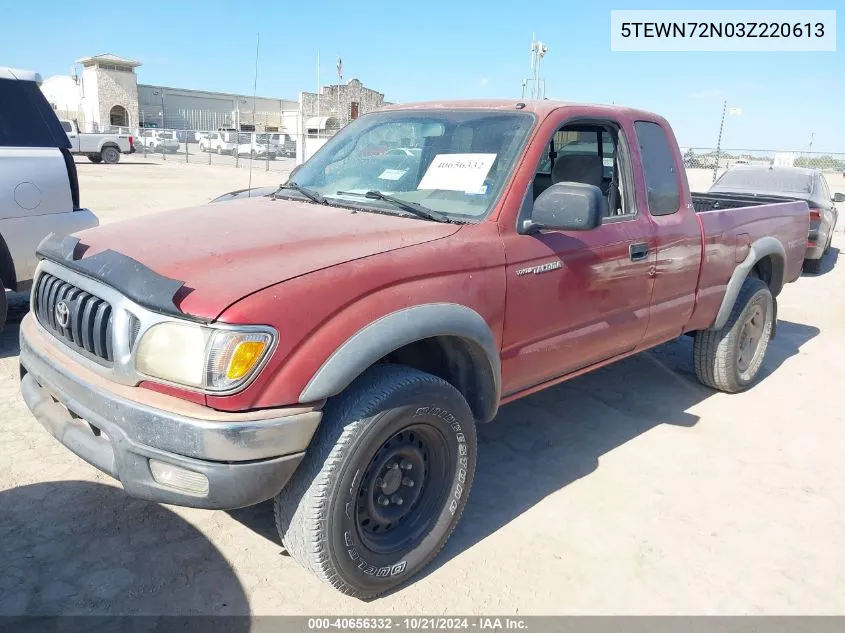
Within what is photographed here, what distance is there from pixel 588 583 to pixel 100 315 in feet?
7.36

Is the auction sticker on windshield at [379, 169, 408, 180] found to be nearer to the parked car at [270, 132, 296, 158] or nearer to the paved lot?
the paved lot

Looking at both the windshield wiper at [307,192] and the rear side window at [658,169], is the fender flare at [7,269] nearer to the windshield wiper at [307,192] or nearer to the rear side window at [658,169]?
the windshield wiper at [307,192]

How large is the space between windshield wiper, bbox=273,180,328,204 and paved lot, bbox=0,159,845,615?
62.1 inches

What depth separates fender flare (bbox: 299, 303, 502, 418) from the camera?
2.32 m

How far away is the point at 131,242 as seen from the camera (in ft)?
9.15

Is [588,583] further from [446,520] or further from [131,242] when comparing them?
[131,242]

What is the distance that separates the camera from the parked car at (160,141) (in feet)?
131

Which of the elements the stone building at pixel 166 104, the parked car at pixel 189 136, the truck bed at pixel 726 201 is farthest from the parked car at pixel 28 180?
the stone building at pixel 166 104

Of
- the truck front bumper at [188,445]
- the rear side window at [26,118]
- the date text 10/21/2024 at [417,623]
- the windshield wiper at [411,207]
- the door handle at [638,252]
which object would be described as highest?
the rear side window at [26,118]

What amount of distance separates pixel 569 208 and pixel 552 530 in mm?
1539

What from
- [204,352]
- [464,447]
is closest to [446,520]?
[464,447]

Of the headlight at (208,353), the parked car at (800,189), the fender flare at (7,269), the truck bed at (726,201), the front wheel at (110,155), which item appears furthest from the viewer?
the front wheel at (110,155)

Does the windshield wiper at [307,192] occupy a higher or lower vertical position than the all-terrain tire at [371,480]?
higher

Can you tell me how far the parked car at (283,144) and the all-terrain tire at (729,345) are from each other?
36.1m
